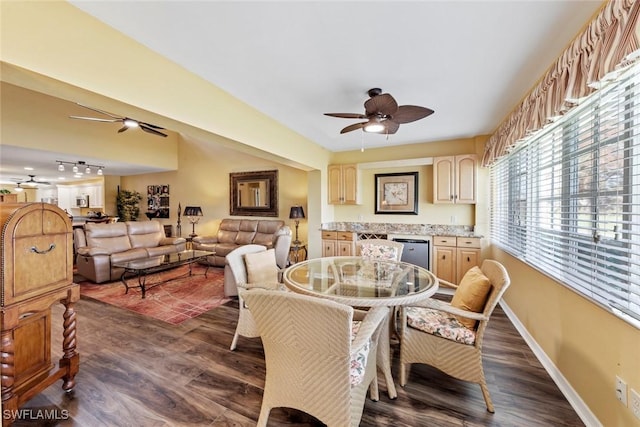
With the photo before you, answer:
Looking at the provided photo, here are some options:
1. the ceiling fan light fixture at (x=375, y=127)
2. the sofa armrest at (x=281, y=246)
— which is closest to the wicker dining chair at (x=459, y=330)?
the ceiling fan light fixture at (x=375, y=127)

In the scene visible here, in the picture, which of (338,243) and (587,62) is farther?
(338,243)

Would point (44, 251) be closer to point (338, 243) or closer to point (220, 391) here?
point (220, 391)

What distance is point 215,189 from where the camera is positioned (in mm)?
7105

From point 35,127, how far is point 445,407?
275 inches

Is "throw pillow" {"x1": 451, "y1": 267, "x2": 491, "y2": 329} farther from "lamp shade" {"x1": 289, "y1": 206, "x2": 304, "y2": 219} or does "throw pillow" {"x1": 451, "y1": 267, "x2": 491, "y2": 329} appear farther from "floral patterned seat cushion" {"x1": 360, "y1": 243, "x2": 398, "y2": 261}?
"lamp shade" {"x1": 289, "y1": 206, "x2": 304, "y2": 219}

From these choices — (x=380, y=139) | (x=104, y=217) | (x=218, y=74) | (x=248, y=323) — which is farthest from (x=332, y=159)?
(x=104, y=217)

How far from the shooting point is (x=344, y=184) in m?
5.11

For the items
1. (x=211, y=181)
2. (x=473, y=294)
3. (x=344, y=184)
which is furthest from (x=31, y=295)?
(x=211, y=181)

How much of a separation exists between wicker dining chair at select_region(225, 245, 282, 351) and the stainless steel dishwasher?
2562 mm

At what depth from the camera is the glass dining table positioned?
185cm

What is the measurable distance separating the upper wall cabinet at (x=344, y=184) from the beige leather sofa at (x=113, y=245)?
3.59 m

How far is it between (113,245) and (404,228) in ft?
18.0

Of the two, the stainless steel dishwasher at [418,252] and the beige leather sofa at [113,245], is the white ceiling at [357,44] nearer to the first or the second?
the stainless steel dishwasher at [418,252]

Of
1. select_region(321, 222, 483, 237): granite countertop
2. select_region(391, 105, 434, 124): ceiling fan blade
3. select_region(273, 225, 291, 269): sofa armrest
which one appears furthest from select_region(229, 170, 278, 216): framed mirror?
select_region(391, 105, 434, 124): ceiling fan blade
